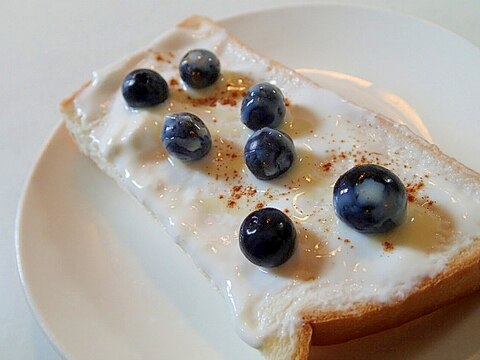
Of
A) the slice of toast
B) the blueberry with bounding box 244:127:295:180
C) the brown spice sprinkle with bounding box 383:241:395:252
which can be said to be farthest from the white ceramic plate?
the blueberry with bounding box 244:127:295:180

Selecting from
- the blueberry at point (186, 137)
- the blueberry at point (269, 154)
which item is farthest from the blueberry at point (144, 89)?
the blueberry at point (269, 154)

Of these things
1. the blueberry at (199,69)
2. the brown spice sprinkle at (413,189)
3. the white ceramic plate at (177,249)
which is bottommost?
the white ceramic plate at (177,249)

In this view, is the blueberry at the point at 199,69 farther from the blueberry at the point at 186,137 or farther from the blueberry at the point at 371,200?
the blueberry at the point at 371,200

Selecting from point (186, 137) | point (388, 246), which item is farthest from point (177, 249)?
point (388, 246)

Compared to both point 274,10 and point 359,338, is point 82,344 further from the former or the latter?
point 274,10

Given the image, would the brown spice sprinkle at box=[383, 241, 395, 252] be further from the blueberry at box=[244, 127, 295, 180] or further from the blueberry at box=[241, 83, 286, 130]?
the blueberry at box=[241, 83, 286, 130]

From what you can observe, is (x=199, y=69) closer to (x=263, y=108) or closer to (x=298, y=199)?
(x=263, y=108)

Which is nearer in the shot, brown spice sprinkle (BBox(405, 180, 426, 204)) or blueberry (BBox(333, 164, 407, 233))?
blueberry (BBox(333, 164, 407, 233))
